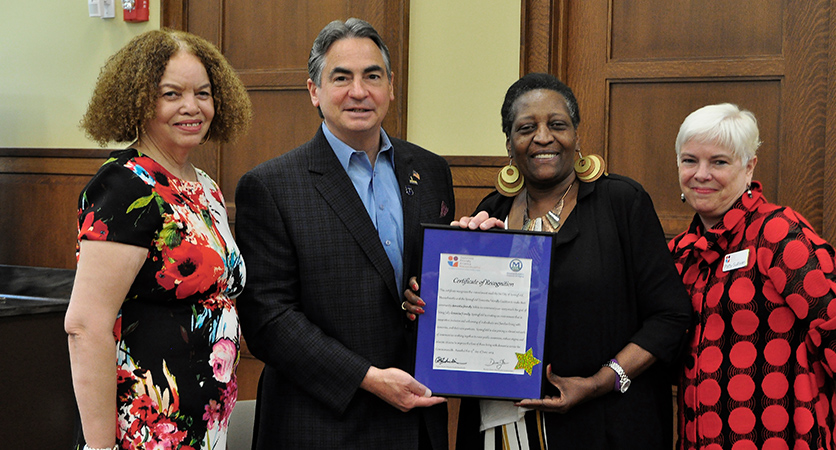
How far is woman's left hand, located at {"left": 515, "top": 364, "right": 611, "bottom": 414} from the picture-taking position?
179 cm

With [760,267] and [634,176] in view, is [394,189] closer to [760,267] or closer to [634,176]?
[760,267]

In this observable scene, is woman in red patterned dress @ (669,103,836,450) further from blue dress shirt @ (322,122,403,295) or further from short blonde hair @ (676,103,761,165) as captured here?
blue dress shirt @ (322,122,403,295)

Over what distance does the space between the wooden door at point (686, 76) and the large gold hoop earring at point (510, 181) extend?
1403 mm

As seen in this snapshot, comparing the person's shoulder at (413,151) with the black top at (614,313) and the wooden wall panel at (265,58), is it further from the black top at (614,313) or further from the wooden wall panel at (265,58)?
the wooden wall panel at (265,58)

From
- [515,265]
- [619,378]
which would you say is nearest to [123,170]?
[515,265]

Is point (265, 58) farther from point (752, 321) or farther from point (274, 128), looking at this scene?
point (752, 321)

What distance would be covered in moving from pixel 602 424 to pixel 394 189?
83 centimetres

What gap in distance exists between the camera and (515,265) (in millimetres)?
1807

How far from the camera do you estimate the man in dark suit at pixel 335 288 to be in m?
1.83

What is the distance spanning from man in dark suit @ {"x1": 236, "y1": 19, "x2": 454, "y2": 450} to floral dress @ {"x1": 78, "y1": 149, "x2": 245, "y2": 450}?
17cm

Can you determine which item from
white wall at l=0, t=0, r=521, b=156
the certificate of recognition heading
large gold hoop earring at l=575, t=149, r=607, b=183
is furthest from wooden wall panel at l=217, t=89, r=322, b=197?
the certificate of recognition heading

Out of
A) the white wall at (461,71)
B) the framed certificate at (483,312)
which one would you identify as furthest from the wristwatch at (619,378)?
the white wall at (461,71)

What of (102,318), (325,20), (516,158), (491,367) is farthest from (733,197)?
(325,20)

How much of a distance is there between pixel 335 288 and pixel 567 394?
25.3 inches
